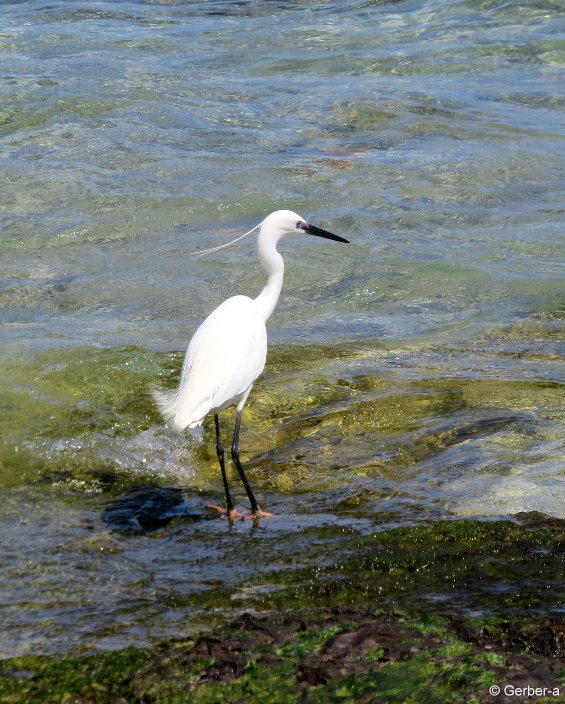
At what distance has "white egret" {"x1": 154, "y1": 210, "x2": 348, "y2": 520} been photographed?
5102 mm

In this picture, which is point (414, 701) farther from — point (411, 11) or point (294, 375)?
point (411, 11)

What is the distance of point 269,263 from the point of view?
230 inches

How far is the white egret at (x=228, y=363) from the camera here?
16.7 feet

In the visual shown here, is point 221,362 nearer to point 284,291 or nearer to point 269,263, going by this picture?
point 269,263

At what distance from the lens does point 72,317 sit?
8320 mm

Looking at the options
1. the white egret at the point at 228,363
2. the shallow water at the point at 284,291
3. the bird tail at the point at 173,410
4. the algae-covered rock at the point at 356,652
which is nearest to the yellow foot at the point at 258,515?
the white egret at the point at 228,363

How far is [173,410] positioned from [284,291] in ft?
12.4

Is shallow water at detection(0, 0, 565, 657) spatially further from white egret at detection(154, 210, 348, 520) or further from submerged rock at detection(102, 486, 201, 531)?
white egret at detection(154, 210, 348, 520)

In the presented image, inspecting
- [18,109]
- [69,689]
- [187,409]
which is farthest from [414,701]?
[18,109]

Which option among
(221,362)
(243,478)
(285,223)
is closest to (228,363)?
(221,362)

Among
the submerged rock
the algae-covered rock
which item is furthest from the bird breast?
the algae-covered rock

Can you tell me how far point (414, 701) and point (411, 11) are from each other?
20217 millimetres

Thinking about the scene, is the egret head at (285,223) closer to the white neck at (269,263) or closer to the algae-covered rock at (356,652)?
the white neck at (269,263)

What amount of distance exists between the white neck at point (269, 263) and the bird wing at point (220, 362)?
23cm
